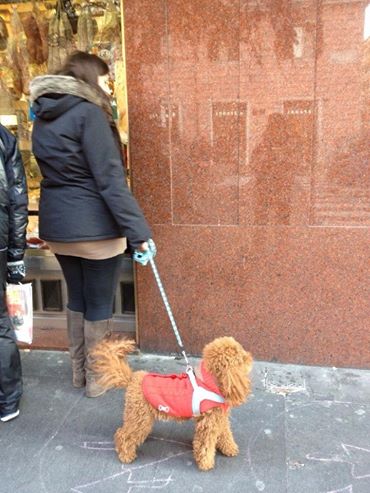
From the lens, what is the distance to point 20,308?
3.01 metres

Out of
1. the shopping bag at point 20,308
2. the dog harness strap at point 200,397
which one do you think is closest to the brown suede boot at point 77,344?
the shopping bag at point 20,308

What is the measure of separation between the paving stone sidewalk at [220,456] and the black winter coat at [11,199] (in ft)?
3.54

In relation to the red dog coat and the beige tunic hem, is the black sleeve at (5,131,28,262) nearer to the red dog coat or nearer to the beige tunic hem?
the beige tunic hem

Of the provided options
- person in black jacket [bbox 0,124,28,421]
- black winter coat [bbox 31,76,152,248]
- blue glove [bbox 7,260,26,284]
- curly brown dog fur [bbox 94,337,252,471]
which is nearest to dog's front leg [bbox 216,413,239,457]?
curly brown dog fur [bbox 94,337,252,471]

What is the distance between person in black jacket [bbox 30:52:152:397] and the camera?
2670 millimetres

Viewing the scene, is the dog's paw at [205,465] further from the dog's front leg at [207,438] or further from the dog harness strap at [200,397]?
the dog harness strap at [200,397]

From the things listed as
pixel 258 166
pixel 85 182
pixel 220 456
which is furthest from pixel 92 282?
pixel 258 166

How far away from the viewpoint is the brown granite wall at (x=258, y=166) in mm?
3178

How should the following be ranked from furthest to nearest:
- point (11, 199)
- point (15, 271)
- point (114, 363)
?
1. point (15, 271)
2. point (11, 199)
3. point (114, 363)

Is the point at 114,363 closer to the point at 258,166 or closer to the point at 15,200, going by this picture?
the point at 15,200

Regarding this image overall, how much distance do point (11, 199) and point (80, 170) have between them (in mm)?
449

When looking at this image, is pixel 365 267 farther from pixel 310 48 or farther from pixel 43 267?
pixel 43 267

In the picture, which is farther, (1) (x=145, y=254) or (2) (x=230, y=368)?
(1) (x=145, y=254)

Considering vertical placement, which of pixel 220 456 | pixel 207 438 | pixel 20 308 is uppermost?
pixel 20 308
